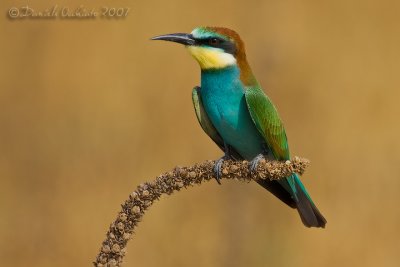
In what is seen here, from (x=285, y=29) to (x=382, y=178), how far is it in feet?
3.86

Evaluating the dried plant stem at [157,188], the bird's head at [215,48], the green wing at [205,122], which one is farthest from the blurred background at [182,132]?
the dried plant stem at [157,188]

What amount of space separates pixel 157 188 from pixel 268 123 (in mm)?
1373

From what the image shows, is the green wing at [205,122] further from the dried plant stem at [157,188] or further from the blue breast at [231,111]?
the dried plant stem at [157,188]

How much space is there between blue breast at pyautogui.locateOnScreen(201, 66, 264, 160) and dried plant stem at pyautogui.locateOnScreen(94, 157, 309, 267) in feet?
3.23

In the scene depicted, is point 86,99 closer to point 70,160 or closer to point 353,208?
point 70,160

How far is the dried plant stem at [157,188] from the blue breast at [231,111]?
3.23 ft

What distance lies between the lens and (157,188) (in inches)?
79.8

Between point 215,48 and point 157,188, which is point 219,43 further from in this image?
point 157,188

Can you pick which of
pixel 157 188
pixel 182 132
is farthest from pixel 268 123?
pixel 182 132

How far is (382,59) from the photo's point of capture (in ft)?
19.3

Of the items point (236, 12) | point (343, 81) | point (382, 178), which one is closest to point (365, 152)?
point (382, 178)

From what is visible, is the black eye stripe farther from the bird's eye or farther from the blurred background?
the blurred background

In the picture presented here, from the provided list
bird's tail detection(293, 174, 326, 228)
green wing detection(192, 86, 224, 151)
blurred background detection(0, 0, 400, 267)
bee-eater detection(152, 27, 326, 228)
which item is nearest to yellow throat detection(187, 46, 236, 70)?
bee-eater detection(152, 27, 326, 228)

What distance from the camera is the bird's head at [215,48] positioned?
3.43 m
